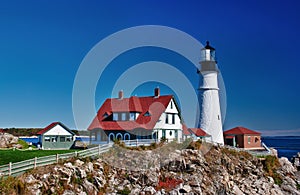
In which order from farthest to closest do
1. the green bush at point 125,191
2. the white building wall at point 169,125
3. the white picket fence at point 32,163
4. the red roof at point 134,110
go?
the white building wall at point 169,125 < the red roof at point 134,110 < the green bush at point 125,191 < the white picket fence at point 32,163

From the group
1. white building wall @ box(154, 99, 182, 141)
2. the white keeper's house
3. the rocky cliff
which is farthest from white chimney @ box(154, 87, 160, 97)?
the rocky cliff

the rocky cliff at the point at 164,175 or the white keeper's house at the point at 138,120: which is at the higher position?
the white keeper's house at the point at 138,120

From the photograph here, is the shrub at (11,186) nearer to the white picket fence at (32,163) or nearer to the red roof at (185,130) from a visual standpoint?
the white picket fence at (32,163)

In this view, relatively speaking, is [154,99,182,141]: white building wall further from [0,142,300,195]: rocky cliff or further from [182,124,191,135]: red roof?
[0,142,300,195]: rocky cliff

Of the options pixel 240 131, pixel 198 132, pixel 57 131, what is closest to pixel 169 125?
pixel 198 132

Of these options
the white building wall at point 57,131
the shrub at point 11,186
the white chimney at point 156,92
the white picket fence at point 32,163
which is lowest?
the shrub at point 11,186

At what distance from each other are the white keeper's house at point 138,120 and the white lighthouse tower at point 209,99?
4244mm

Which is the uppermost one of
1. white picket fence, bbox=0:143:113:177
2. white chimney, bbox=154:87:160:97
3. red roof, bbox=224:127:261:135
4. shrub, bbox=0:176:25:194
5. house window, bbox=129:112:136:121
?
white chimney, bbox=154:87:160:97

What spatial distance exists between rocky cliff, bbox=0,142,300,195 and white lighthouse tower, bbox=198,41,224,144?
15.8 feet

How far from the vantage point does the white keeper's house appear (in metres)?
33.4

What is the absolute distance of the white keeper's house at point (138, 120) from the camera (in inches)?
1315

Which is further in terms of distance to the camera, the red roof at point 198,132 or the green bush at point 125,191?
the red roof at point 198,132

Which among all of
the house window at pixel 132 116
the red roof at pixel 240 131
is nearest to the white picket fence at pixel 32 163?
the house window at pixel 132 116

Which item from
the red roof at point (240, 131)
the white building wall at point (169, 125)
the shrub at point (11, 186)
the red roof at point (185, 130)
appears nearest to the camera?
the shrub at point (11, 186)
